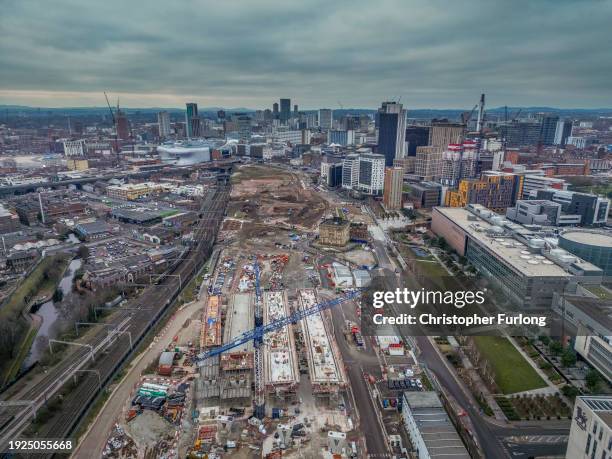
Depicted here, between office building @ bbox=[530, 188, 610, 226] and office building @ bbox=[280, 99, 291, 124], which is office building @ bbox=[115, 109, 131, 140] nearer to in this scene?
office building @ bbox=[280, 99, 291, 124]

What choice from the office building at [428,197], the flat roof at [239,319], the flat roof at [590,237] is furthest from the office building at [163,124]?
the flat roof at [590,237]

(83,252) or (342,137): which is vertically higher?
(342,137)

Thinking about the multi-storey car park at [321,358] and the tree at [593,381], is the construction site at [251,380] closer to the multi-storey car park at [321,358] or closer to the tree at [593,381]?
the multi-storey car park at [321,358]

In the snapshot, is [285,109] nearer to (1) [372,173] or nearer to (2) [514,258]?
(1) [372,173]

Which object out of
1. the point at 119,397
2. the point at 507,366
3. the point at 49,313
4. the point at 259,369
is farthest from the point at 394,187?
the point at 119,397

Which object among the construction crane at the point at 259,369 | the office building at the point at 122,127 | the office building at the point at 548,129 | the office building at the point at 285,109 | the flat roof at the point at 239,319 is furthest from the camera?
the office building at the point at 285,109

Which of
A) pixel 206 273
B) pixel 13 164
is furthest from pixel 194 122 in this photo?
pixel 206 273
